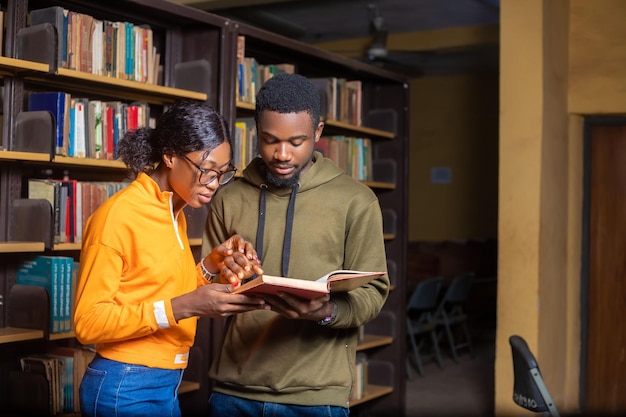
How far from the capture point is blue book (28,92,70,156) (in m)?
3.12

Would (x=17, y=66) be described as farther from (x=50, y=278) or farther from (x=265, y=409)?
(x=265, y=409)

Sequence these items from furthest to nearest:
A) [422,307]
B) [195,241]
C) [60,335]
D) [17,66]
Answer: [422,307]
[195,241]
[60,335]
[17,66]

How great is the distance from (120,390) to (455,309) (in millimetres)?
6422

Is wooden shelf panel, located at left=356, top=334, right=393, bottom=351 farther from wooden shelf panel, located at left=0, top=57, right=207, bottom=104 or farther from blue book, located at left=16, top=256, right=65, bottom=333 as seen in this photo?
blue book, located at left=16, top=256, right=65, bottom=333

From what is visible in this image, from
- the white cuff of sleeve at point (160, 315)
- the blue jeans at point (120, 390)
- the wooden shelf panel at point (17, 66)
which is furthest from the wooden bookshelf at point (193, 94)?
the white cuff of sleeve at point (160, 315)

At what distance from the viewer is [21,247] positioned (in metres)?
2.95

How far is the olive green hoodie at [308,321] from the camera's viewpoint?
1986 millimetres

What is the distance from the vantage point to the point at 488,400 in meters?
5.97

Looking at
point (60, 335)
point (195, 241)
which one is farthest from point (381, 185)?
point (60, 335)

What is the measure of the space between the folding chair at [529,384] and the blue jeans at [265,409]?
1327 mm

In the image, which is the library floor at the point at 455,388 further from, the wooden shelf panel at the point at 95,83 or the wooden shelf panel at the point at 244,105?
the wooden shelf panel at the point at 95,83

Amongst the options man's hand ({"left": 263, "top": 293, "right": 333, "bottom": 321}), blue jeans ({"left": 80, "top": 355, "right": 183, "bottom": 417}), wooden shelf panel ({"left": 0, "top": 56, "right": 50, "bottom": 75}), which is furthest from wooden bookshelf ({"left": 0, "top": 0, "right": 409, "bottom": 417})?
man's hand ({"left": 263, "top": 293, "right": 333, "bottom": 321})

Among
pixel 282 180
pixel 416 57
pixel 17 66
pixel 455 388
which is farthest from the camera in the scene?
pixel 416 57

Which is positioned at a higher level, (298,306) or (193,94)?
(193,94)
